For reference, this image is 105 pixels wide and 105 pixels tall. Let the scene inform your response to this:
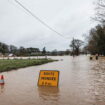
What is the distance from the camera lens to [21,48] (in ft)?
372

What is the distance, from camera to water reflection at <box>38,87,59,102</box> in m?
7.41

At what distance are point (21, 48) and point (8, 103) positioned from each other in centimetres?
10794

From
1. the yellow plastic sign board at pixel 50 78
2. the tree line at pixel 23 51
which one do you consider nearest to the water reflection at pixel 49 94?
the yellow plastic sign board at pixel 50 78

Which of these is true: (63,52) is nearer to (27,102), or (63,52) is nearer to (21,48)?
(21,48)

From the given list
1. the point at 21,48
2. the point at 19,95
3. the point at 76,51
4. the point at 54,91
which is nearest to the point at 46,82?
the point at 54,91

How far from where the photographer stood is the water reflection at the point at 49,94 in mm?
7414

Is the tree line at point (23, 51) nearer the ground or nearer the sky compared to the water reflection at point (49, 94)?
nearer the sky

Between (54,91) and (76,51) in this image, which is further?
(76,51)

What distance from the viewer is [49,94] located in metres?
8.13

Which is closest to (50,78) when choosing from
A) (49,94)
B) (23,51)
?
(49,94)

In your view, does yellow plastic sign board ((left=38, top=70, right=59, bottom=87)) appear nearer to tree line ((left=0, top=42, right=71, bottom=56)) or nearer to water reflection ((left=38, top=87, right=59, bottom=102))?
water reflection ((left=38, top=87, right=59, bottom=102))

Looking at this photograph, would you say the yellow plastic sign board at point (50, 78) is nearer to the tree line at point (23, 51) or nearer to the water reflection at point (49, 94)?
the water reflection at point (49, 94)

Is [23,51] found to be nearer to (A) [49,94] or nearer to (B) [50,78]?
(B) [50,78]

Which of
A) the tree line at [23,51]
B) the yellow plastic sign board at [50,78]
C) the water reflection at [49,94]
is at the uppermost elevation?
the tree line at [23,51]
